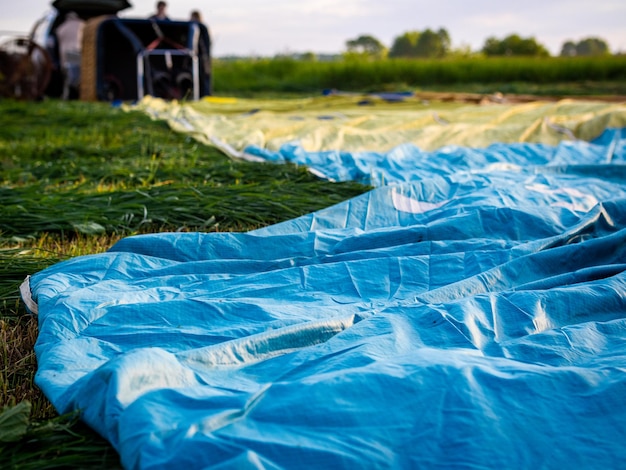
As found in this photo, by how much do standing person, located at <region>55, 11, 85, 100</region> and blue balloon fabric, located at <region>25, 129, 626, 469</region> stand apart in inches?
378

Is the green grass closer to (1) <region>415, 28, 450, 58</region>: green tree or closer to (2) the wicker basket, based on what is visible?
(2) the wicker basket

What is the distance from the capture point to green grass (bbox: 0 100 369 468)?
1327 mm

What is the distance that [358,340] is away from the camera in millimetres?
1645

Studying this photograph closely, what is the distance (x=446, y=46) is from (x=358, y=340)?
4144 centimetres

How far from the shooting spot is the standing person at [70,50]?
11180mm

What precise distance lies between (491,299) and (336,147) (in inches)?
124

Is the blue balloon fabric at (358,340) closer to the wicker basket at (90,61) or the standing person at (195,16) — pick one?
the wicker basket at (90,61)

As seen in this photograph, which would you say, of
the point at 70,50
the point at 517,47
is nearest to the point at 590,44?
the point at 517,47

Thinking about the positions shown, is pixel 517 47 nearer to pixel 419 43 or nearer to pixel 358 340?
pixel 419 43

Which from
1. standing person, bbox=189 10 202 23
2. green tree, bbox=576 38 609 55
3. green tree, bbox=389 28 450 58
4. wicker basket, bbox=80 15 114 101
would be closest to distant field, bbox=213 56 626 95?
standing person, bbox=189 10 202 23

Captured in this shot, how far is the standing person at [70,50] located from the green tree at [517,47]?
2303cm

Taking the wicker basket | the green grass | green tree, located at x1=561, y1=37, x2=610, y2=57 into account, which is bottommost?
the green grass

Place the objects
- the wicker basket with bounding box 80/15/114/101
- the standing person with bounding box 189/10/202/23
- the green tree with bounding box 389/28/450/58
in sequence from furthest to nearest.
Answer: the green tree with bounding box 389/28/450/58
the standing person with bounding box 189/10/202/23
the wicker basket with bounding box 80/15/114/101

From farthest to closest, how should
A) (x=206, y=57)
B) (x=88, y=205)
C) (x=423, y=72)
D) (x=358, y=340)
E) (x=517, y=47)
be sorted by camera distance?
1. (x=517, y=47)
2. (x=423, y=72)
3. (x=206, y=57)
4. (x=88, y=205)
5. (x=358, y=340)
